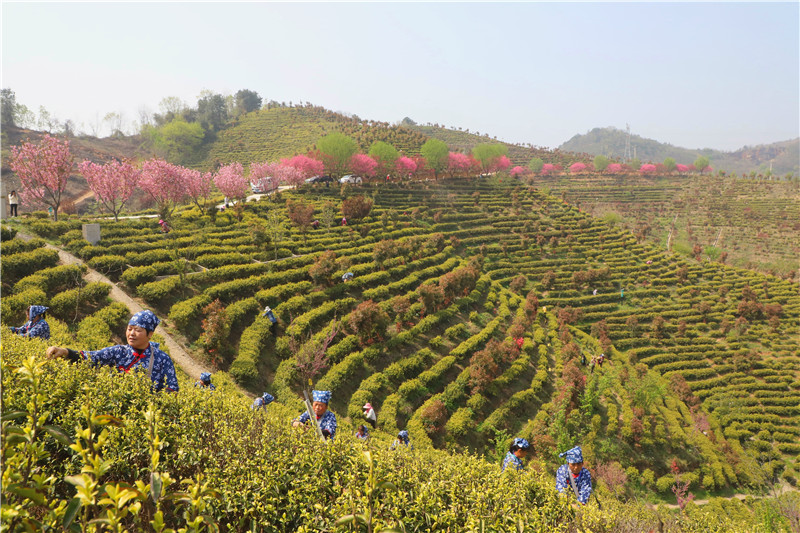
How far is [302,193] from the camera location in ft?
126

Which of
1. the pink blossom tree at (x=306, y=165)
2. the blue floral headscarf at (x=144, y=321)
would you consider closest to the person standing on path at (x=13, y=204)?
the pink blossom tree at (x=306, y=165)

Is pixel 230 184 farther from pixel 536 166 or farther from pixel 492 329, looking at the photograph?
pixel 536 166

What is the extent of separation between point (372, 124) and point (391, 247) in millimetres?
58751

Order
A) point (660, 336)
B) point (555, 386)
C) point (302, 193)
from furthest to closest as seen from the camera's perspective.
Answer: point (302, 193) → point (660, 336) → point (555, 386)

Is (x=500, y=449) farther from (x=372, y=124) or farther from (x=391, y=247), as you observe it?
(x=372, y=124)

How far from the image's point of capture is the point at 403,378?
16.3m

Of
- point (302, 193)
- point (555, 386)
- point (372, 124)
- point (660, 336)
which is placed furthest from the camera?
point (372, 124)

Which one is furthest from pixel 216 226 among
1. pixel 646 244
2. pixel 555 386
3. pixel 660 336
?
pixel 646 244

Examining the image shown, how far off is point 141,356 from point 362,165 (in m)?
41.5

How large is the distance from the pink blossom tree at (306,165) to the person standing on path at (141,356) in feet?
121

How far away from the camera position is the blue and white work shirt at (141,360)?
523 centimetres

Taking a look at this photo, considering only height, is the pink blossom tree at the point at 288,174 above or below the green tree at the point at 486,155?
below

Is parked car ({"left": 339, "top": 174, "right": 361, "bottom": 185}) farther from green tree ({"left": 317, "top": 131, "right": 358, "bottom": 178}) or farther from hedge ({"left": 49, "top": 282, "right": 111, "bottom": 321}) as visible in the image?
hedge ({"left": 49, "top": 282, "right": 111, "bottom": 321})

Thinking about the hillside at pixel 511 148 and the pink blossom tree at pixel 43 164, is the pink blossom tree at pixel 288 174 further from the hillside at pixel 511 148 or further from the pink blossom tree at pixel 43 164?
the hillside at pixel 511 148
